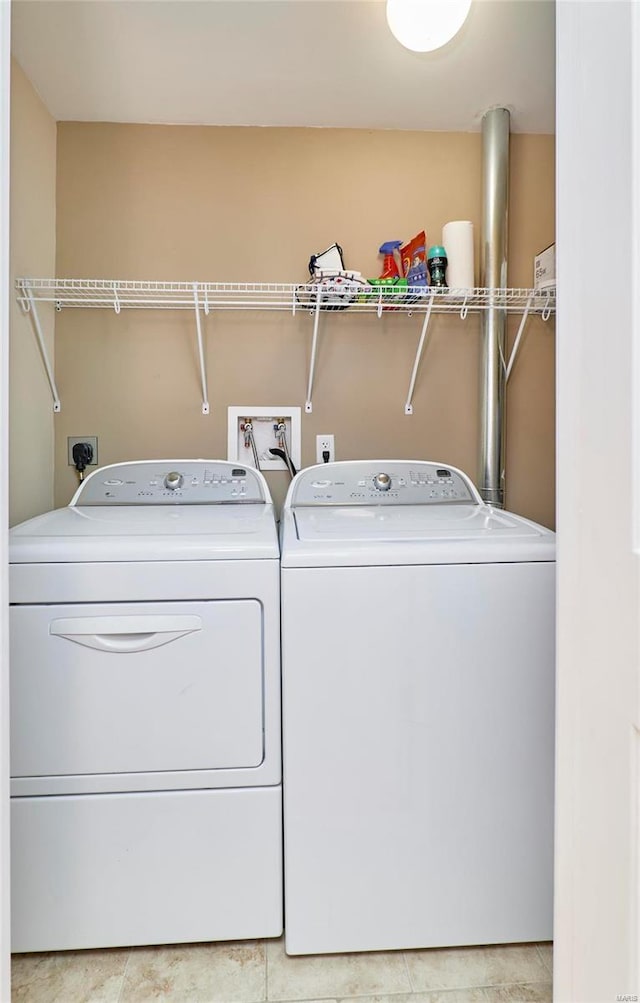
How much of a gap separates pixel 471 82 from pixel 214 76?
848mm

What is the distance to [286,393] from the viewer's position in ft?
6.71

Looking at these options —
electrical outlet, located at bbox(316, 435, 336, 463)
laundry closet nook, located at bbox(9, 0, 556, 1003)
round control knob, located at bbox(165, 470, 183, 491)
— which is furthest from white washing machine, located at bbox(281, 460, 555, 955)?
electrical outlet, located at bbox(316, 435, 336, 463)

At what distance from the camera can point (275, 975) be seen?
120 centimetres

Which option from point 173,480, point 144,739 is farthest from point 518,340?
point 144,739

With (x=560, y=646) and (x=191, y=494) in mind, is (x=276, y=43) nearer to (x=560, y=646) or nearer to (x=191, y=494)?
(x=191, y=494)

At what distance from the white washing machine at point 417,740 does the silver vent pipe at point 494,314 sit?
2.78 feet

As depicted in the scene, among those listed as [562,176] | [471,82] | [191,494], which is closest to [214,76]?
[471,82]

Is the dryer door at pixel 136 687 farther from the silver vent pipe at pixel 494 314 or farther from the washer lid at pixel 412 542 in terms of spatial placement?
the silver vent pipe at pixel 494 314

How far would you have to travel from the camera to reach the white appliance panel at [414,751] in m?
1.18

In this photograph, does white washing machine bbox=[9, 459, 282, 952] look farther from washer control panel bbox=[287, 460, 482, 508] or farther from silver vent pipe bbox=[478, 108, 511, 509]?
silver vent pipe bbox=[478, 108, 511, 509]

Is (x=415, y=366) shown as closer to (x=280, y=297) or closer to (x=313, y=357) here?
(x=313, y=357)

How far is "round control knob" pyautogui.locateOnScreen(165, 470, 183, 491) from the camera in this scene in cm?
176

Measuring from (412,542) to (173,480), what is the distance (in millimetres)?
901

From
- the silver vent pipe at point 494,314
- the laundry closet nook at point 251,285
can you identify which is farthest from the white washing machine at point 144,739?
the silver vent pipe at point 494,314
